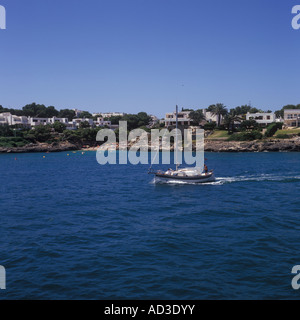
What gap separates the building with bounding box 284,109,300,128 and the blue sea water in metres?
103

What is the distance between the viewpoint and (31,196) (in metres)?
38.4

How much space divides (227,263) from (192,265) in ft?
6.48

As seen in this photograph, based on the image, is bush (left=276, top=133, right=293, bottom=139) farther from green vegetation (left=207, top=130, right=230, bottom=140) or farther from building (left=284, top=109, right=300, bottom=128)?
building (left=284, top=109, right=300, bottom=128)

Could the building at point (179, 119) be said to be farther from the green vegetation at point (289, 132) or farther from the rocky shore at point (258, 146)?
the green vegetation at point (289, 132)

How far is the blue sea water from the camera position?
600 inches

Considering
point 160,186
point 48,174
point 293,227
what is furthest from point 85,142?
point 293,227

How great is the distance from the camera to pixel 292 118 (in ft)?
440

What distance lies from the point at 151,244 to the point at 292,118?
130 metres

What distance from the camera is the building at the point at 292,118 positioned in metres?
131

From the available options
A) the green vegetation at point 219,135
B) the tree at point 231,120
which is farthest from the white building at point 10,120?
the tree at point 231,120

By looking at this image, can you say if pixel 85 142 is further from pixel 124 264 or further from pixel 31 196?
pixel 124 264

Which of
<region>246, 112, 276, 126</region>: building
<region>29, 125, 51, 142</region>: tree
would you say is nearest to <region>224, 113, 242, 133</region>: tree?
<region>246, 112, 276, 126</region>: building

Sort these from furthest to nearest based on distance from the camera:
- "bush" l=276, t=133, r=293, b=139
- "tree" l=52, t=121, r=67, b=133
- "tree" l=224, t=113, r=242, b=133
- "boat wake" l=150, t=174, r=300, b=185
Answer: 1. "tree" l=52, t=121, r=67, b=133
2. "tree" l=224, t=113, r=242, b=133
3. "bush" l=276, t=133, r=293, b=139
4. "boat wake" l=150, t=174, r=300, b=185

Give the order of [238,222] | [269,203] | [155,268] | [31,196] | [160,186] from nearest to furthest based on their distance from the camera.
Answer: [155,268]
[238,222]
[269,203]
[31,196]
[160,186]
